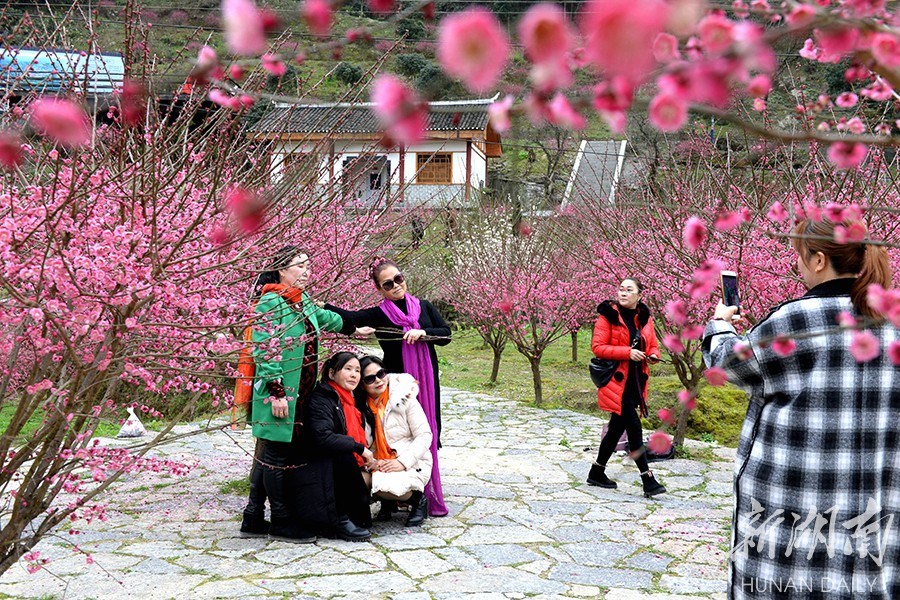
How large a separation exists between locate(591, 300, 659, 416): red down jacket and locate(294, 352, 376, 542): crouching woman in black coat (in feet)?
6.45

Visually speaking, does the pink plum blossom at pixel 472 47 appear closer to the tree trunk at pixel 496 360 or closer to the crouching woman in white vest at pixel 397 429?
the crouching woman in white vest at pixel 397 429

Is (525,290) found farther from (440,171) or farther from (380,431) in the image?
(440,171)

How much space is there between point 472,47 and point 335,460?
4.77m

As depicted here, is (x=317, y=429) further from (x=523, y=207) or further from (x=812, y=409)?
(x=523, y=207)

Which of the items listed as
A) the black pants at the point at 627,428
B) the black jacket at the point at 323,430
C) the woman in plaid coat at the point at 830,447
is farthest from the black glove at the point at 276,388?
the woman in plaid coat at the point at 830,447

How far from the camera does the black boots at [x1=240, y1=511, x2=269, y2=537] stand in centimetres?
536

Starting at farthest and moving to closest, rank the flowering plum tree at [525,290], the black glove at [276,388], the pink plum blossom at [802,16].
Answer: the flowering plum tree at [525,290], the black glove at [276,388], the pink plum blossom at [802,16]

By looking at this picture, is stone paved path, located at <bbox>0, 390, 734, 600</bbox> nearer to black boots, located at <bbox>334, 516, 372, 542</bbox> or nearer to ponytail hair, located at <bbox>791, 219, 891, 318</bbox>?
black boots, located at <bbox>334, 516, 372, 542</bbox>

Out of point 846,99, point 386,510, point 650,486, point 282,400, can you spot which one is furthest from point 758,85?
point 650,486

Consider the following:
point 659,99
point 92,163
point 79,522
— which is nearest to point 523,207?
point 79,522

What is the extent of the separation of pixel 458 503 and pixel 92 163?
3.99 meters

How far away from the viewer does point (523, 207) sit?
19.4 metres

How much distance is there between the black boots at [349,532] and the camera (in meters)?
5.25

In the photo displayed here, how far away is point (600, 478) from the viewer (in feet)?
22.3
